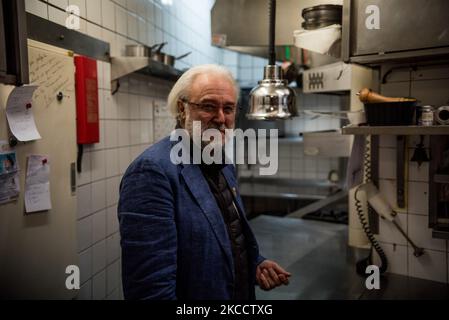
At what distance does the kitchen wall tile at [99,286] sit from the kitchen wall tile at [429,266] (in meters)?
1.56

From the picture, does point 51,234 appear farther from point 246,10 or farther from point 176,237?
point 246,10

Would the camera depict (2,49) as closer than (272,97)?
Yes

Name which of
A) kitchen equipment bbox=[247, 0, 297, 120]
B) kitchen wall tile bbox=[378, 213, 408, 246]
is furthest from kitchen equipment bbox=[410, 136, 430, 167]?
kitchen equipment bbox=[247, 0, 297, 120]

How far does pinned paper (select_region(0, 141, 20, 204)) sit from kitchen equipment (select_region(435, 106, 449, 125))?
5.00 feet

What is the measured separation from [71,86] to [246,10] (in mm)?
1112

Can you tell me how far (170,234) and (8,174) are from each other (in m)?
0.74

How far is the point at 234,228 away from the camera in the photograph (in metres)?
1.34

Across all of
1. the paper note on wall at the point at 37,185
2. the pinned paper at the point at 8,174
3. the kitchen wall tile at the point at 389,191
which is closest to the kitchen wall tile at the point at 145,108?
the paper note on wall at the point at 37,185

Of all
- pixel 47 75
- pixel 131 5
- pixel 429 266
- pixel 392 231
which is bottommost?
pixel 429 266

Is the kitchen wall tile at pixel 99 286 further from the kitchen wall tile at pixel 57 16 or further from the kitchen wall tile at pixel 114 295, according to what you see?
the kitchen wall tile at pixel 57 16

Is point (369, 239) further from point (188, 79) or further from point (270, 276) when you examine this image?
point (188, 79)

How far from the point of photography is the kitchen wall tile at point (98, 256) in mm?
2133

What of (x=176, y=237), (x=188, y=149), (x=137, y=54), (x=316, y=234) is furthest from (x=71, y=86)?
(x=316, y=234)

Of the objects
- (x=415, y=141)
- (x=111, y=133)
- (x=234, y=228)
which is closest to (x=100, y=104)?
(x=111, y=133)
